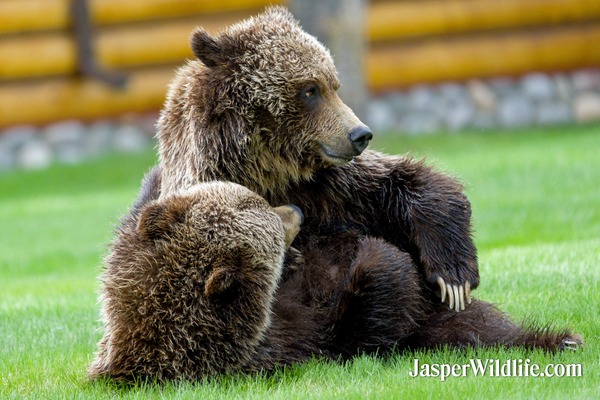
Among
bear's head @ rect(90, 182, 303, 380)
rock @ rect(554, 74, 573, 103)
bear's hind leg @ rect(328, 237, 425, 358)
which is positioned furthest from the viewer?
rock @ rect(554, 74, 573, 103)

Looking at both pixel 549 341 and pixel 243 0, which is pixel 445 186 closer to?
pixel 549 341

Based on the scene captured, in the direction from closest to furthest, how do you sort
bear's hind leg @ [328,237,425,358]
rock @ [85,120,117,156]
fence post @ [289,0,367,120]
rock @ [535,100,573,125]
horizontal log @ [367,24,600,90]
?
1. bear's hind leg @ [328,237,425,358]
2. fence post @ [289,0,367,120]
3. rock @ [85,120,117,156]
4. horizontal log @ [367,24,600,90]
5. rock @ [535,100,573,125]

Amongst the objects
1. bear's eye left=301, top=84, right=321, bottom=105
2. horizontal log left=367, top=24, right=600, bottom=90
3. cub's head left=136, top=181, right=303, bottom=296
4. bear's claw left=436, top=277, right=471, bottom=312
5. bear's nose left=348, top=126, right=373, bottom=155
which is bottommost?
bear's claw left=436, top=277, right=471, bottom=312

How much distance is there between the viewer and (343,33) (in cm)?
Answer: 1633

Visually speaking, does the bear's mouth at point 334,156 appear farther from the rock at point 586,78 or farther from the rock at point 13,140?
the rock at point 586,78

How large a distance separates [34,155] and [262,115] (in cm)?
1342

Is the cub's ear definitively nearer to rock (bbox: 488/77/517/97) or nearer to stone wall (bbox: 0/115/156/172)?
stone wall (bbox: 0/115/156/172)

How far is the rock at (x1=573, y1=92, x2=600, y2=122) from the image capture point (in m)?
19.5

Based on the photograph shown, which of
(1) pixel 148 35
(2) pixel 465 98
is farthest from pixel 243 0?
(2) pixel 465 98

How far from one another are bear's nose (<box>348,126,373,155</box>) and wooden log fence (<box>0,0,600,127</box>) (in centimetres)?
1301

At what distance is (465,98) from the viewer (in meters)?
19.4

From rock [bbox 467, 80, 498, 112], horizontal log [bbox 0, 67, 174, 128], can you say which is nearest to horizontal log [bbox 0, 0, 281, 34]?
horizontal log [bbox 0, 67, 174, 128]

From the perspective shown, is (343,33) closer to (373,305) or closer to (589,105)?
(589,105)

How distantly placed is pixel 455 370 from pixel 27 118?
14415 mm
